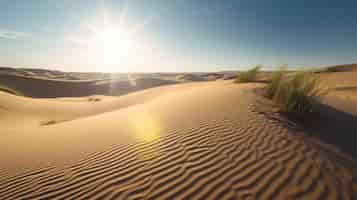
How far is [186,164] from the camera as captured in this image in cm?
251

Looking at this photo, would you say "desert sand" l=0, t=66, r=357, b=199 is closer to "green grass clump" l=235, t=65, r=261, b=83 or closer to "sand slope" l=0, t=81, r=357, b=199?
"sand slope" l=0, t=81, r=357, b=199

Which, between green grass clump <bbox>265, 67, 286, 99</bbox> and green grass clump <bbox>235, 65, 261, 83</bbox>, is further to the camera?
green grass clump <bbox>235, 65, 261, 83</bbox>

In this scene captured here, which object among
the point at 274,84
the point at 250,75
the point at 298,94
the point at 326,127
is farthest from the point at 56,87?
the point at 326,127

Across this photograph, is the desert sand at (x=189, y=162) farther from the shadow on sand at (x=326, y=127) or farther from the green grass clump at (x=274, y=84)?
the green grass clump at (x=274, y=84)

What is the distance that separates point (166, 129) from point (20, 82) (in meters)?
36.8

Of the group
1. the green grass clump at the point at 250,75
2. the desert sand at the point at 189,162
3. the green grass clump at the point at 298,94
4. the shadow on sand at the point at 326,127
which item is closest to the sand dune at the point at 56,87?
the green grass clump at the point at 250,75

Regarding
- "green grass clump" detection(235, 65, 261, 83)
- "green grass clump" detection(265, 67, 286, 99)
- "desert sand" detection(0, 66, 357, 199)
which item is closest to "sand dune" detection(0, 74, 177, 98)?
"green grass clump" detection(235, 65, 261, 83)

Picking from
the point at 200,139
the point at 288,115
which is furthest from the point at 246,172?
the point at 288,115

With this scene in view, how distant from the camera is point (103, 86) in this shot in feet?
110

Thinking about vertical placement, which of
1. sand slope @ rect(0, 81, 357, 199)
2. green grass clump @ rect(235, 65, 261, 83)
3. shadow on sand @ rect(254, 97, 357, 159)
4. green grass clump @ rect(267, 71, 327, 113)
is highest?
green grass clump @ rect(235, 65, 261, 83)

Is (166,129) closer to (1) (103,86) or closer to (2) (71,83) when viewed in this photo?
(1) (103,86)

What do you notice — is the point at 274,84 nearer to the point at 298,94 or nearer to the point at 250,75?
the point at 298,94

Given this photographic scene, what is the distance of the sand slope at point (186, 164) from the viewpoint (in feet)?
6.86

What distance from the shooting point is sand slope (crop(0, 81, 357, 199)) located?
2090 millimetres
